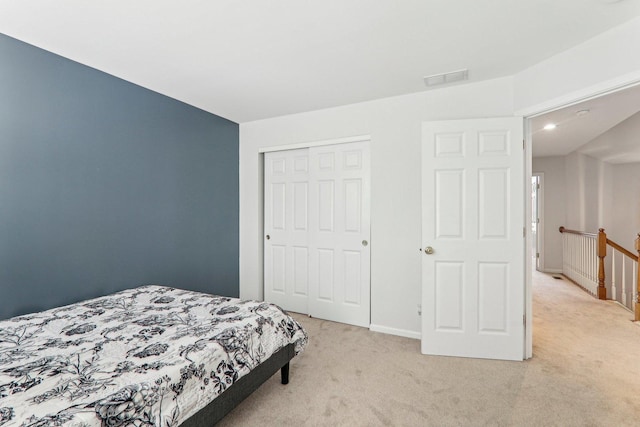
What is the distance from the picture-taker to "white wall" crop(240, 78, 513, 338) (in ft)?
9.08

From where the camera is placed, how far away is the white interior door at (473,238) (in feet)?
8.17

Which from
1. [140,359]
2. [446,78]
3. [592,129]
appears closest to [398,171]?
[446,78]

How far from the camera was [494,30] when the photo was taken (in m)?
1.94

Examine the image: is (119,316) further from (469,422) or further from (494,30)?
(494,30)

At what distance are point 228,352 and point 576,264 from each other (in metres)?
6.06

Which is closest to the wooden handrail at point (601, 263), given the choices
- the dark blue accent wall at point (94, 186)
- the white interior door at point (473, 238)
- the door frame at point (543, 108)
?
the door frame at point (543, 108)

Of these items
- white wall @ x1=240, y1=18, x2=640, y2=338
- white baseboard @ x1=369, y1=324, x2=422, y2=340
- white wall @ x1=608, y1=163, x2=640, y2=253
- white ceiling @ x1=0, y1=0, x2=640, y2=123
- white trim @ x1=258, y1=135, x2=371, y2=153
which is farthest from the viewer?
white wall @ x1=608, y1=163, x2=640, y2=253

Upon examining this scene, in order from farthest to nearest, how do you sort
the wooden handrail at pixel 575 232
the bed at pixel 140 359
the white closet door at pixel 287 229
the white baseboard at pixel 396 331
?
the wooden handrail at pixel 575 232 < the white closet door at pixel 287 229 < the white baseboard at pixel 396 331 < the bed at pixel 140 359

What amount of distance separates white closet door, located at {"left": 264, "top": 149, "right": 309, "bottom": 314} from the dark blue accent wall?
0.66 meters

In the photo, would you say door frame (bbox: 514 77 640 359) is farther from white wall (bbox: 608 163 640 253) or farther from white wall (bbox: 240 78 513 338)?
white wall (bbox: 608 163 640 253)

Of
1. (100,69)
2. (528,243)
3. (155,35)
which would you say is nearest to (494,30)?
(528,243)

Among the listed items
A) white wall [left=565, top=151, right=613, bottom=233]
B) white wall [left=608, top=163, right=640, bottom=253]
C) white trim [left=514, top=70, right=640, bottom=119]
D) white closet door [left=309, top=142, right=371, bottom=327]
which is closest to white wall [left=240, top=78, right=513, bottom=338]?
white closet door [left=309, top=142, right=371, bottom=327]

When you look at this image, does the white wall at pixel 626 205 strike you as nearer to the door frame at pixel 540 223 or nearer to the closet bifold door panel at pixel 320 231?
the door frame at pixel 540 223

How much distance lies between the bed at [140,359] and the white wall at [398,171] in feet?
4.02
